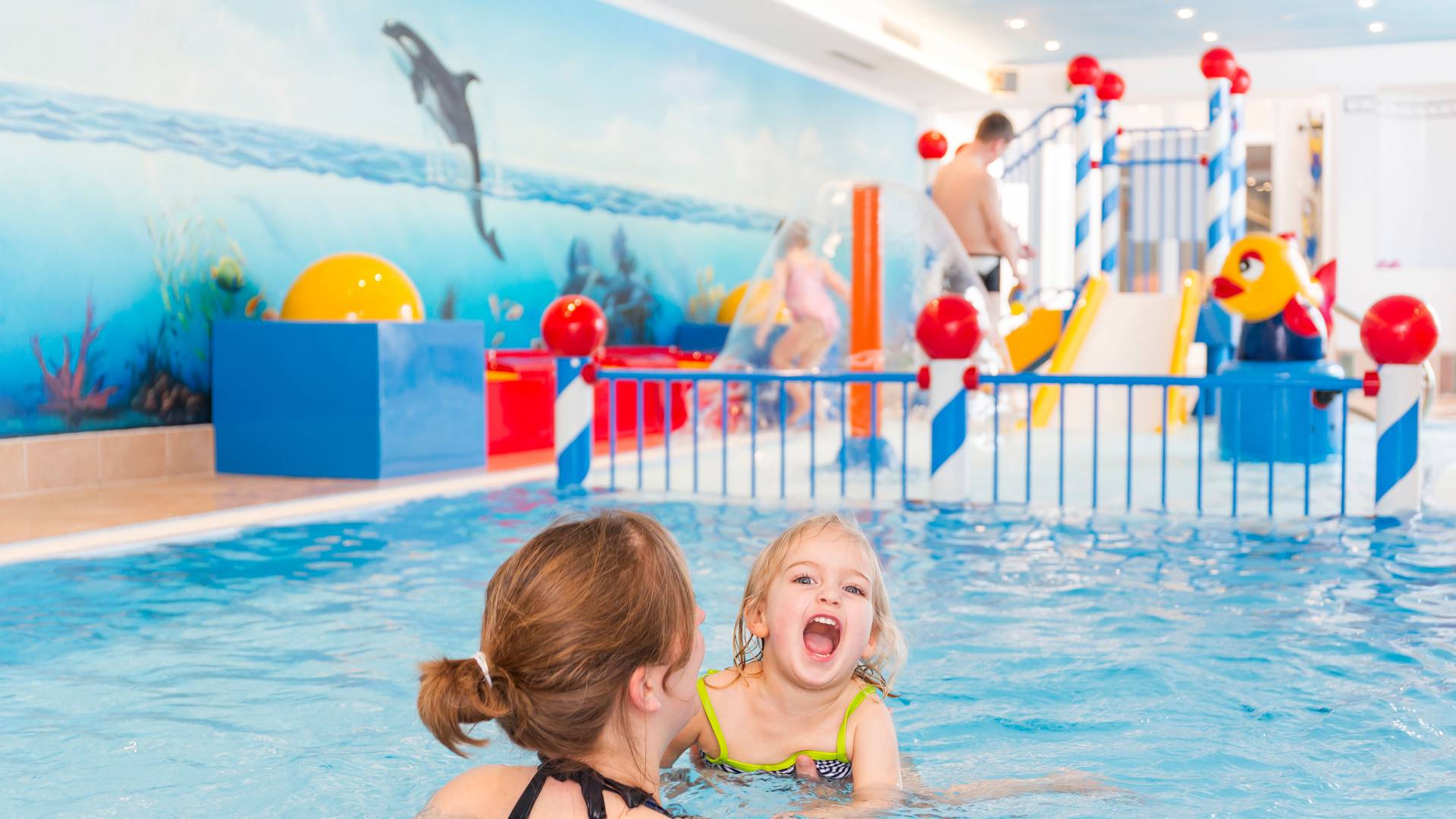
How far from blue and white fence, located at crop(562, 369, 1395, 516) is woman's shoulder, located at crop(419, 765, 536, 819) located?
3558mm

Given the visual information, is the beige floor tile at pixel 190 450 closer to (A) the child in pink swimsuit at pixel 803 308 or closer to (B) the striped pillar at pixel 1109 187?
(A) the child in pink swimsuit at pixel 803 308

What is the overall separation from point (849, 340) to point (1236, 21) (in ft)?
27.0

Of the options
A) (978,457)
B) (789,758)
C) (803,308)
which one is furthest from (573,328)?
(789,758)

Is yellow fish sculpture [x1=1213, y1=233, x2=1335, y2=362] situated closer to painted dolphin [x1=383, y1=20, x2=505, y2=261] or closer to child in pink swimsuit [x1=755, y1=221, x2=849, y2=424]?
child in pink swimsuit [x1=755, y1=221, x2=849, y2=424]

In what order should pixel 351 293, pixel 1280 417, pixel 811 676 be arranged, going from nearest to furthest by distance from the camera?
1. pixel 811 676
2. pixel 351 293
3. pixel 1280 417

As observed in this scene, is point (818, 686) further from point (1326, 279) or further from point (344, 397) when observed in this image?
point (1326, 279)

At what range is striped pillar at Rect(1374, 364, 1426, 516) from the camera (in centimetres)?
520

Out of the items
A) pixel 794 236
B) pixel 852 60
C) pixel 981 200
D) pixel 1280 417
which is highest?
pixel 852 60

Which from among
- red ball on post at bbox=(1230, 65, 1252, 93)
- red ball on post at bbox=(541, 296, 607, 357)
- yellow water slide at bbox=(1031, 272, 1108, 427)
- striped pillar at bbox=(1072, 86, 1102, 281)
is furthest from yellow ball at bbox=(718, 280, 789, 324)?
red ball on post at bbox=(1230, 65, 1252, 93)

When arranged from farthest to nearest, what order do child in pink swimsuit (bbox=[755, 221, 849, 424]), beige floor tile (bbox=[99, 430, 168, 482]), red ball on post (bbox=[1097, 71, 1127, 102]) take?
1. red ball on post (bbox=[1097, 71, 1127, 102])
2. child in pink swimsuit (bbox=[755, 221, 849, 424])
3. beige floor tile (bbox=[99, 430, 168, 482])

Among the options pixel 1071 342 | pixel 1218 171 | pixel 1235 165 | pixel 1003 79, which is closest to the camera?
pixel 1071 342

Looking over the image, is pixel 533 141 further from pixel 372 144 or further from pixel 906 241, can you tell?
pixel 906 241

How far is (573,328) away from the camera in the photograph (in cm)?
638

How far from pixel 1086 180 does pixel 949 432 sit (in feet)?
20.4
